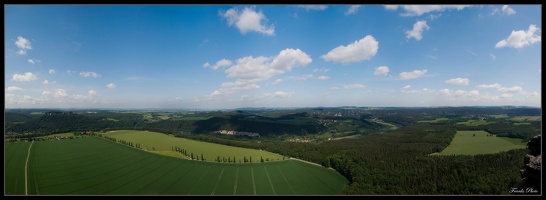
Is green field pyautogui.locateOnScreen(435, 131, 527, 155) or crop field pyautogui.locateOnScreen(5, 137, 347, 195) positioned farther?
green field pyautogui.locateOnScreen(435, 131, 527, 155)

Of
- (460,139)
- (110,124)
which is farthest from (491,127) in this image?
(110,124)

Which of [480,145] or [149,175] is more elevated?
[480,145]

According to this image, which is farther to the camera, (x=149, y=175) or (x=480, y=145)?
(x=480, y=145)

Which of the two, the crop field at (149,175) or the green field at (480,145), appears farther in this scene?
the green field at (480,145)
